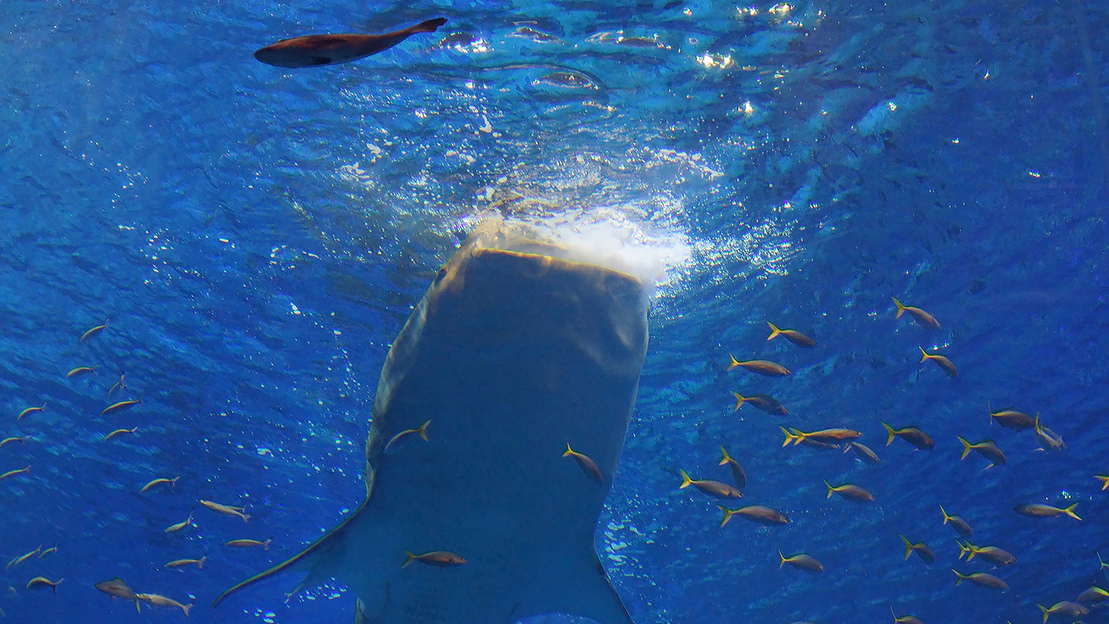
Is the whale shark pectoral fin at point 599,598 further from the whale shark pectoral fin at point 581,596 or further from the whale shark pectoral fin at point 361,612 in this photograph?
the whale shark pectoral fin at point 361,612

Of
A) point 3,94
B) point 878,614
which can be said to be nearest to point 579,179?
point 3,94

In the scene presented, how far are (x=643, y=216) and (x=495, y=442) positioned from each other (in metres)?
4.03

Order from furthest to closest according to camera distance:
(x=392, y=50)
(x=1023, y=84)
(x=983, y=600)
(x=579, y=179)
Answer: (x=983, y=600)
(x=579, y=179)
(x=1023, y=84)
(x=392, y=50)

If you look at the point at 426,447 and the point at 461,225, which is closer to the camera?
the point at 426,447

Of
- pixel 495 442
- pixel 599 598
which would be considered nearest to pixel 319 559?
pixel 495 442

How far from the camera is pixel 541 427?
353 centimetres

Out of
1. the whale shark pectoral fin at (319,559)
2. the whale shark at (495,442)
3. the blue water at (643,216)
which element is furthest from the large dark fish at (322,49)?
the blue water at (643,216)

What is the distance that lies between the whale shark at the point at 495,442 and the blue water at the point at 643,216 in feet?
9.38

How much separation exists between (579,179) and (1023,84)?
4656mm

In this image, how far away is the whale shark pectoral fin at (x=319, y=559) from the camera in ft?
12.6

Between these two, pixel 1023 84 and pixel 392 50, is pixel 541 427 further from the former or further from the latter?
pixel 1023 84

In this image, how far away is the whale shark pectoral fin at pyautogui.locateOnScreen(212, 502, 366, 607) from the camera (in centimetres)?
384

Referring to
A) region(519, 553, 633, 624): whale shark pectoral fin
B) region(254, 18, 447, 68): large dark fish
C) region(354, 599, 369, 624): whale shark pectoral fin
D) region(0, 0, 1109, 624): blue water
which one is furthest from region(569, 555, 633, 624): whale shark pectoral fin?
region(0, 0, 1109, 624): blue water

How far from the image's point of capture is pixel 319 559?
4.12 meters
